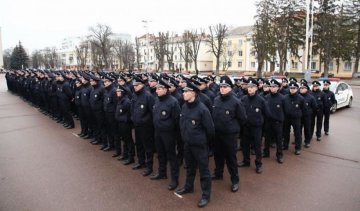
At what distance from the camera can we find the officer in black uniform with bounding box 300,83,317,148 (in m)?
8.35

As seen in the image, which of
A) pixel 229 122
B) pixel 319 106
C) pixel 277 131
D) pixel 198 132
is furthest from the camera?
pixel 319 106

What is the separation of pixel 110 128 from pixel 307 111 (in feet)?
17.3

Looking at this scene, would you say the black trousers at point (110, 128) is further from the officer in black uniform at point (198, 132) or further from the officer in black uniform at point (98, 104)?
the officer in black uniform at point (198, 132)

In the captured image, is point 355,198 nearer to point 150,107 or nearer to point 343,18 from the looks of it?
point 150,107

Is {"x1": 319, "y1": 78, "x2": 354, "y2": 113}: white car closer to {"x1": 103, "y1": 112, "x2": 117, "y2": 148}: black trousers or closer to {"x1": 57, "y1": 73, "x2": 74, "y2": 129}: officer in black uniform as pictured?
{"x1": 103, "y1": 112, "x2": 117, "y2": 148}: black trousers

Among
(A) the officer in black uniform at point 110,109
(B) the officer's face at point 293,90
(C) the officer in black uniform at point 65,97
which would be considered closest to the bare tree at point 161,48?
(C) the officer in black uniform at point 65,97

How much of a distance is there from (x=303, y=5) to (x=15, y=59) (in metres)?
75.4

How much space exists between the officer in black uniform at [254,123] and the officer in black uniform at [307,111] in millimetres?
2213

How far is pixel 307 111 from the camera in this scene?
27.2ft

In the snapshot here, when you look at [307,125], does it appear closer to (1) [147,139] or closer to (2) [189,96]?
(1) [147,139]

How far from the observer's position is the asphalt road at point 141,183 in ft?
16.4

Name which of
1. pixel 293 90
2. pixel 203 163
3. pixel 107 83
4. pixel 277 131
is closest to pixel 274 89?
pixel 293 90

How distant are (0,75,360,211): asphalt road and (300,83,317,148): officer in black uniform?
365 mm

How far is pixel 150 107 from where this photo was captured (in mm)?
6277
